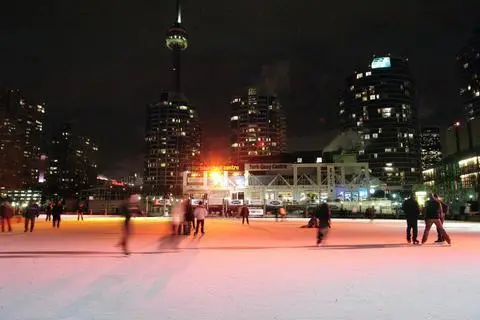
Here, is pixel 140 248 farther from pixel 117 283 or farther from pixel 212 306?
pixel 212 306

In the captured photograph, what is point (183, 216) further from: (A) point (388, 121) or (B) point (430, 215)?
(A) point (388, 121)

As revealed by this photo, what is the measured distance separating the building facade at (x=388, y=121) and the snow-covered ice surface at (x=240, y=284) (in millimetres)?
182586

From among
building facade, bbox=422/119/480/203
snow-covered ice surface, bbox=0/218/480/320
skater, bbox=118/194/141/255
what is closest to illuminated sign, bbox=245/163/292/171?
building facade, bbox=422/119/480/203

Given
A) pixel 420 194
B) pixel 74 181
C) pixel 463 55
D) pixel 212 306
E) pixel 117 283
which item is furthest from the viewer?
pixel 463 55

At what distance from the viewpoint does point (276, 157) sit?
128375mm

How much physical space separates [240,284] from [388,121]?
636 feet

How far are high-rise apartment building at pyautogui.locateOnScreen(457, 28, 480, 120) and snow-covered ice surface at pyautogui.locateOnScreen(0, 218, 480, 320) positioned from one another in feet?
632

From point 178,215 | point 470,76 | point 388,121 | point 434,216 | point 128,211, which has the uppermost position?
point 470,76

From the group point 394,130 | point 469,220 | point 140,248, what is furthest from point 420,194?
point 394,130

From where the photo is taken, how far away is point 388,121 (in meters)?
191

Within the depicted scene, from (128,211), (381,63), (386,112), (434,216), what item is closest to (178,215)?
(128,211)

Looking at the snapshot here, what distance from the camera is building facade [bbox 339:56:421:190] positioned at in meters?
189

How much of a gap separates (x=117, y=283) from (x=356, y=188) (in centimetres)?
8532

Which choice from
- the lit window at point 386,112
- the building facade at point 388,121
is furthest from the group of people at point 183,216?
the lit window at point 386,112
